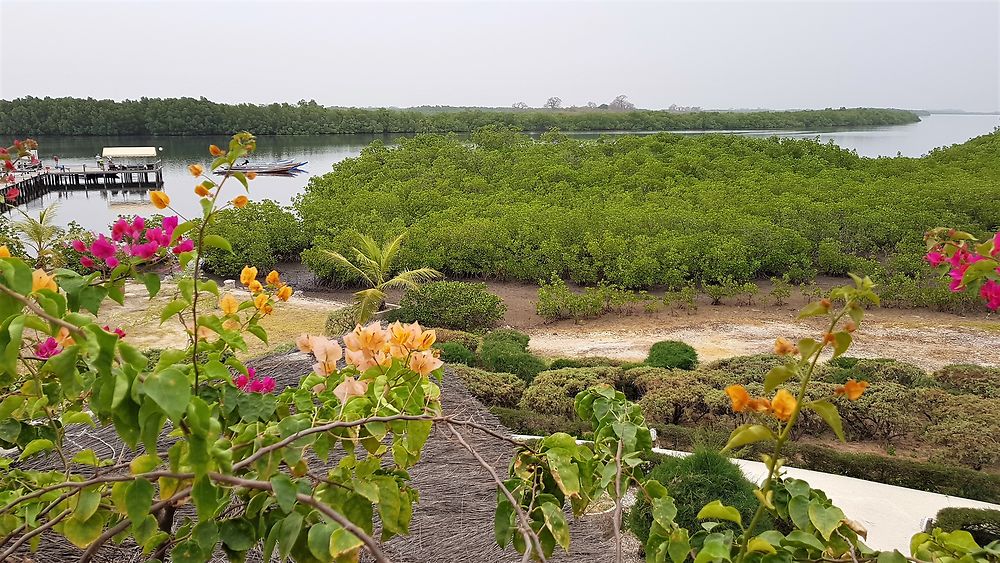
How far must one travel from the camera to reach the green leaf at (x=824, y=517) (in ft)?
3.56

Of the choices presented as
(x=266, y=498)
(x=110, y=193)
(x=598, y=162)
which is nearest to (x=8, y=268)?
(x=266, y=498)

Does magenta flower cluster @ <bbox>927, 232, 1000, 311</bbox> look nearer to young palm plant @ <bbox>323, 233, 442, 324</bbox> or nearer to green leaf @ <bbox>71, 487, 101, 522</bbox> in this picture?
green leaf @ <bbox>71, 487, 101, 522</bbox>

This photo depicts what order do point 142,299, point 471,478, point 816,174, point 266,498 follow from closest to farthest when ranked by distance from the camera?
1. point 266,498
2. point 471,478
3. point 142,299
4. point 816,174

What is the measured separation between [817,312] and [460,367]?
5.48 m

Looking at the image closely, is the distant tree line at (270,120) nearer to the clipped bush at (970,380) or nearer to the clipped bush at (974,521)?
the clipped bush at (970,380)

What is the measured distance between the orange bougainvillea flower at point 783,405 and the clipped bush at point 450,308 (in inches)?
341

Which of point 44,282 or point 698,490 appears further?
point 698,490

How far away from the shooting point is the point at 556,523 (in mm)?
1246

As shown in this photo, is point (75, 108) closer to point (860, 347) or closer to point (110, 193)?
point (110, 193)

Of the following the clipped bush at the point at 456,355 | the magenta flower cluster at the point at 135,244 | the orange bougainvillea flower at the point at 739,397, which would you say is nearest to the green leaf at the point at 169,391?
the magenta flower cluster at the point at 135,244

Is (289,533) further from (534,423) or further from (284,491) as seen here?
(534,423)

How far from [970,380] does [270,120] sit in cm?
5591

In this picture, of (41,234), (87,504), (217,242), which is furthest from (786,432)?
(41,234)

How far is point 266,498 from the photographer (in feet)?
3.82
